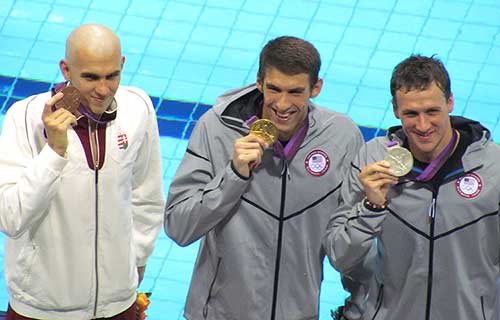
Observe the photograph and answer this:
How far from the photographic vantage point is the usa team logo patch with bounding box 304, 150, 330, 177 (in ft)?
12.9

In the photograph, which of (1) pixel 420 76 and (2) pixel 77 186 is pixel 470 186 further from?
(2) pixel 77 186

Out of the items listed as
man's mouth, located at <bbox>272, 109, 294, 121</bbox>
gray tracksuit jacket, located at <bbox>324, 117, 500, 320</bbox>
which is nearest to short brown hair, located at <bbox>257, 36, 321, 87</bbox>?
man's mouth, located at <bbox>272, 109, 294, 121</bbox>

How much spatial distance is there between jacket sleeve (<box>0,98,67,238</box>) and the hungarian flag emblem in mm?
288

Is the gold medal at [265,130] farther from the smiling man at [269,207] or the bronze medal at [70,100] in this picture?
the bronze medal at [70,100]

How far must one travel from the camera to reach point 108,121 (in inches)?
160

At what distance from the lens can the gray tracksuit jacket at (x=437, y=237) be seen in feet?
12.1

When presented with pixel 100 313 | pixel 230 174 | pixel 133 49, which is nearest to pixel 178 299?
pixel 100 313

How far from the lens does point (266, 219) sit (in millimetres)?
3924

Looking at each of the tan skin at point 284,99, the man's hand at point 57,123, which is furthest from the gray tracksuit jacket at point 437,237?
the man's hand at point 57,123

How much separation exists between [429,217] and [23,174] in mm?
1396

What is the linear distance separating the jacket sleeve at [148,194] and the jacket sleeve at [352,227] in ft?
2.65

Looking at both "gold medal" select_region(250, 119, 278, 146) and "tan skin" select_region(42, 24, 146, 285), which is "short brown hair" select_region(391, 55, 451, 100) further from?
"tan skin" select_region(42, 24, 146, 285)

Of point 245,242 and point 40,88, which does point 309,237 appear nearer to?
point 245,242

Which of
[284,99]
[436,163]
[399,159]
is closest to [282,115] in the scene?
[284,99]
